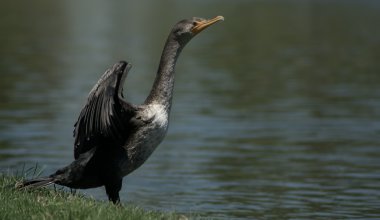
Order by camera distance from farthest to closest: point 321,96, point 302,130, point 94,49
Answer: point 94,49 < point 321,96 < point 302,130

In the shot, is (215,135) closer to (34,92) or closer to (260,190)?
(260,190)

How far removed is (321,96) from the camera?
94.5 feet

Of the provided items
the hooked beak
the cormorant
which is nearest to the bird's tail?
the cormorant

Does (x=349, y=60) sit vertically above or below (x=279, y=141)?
above

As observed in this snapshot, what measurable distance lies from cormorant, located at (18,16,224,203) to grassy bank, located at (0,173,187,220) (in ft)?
0.78

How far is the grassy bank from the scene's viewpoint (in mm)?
8652

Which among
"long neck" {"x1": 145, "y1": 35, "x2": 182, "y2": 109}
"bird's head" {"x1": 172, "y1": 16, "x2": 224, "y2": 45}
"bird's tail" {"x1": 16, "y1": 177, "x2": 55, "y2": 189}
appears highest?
"bird's head" {"x1": 172, "y1": 16, "x2": 224, "y2": 45}

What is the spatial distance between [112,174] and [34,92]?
64.3 ft

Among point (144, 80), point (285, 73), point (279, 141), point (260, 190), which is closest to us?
point (260, 190)

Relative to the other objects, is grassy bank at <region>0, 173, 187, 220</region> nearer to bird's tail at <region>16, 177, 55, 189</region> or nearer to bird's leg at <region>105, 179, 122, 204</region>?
bird's tail at <region>16, 177, 55, 189</region>

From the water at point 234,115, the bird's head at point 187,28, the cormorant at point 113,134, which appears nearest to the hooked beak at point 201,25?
the bird's head at point 187,28

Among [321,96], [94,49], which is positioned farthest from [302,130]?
[94,49]

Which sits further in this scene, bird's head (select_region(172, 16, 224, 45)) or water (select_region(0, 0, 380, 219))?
water (select_region(0, 0, 380, 219))

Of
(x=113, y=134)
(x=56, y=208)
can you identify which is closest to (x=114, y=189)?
(x=113, y=134)
